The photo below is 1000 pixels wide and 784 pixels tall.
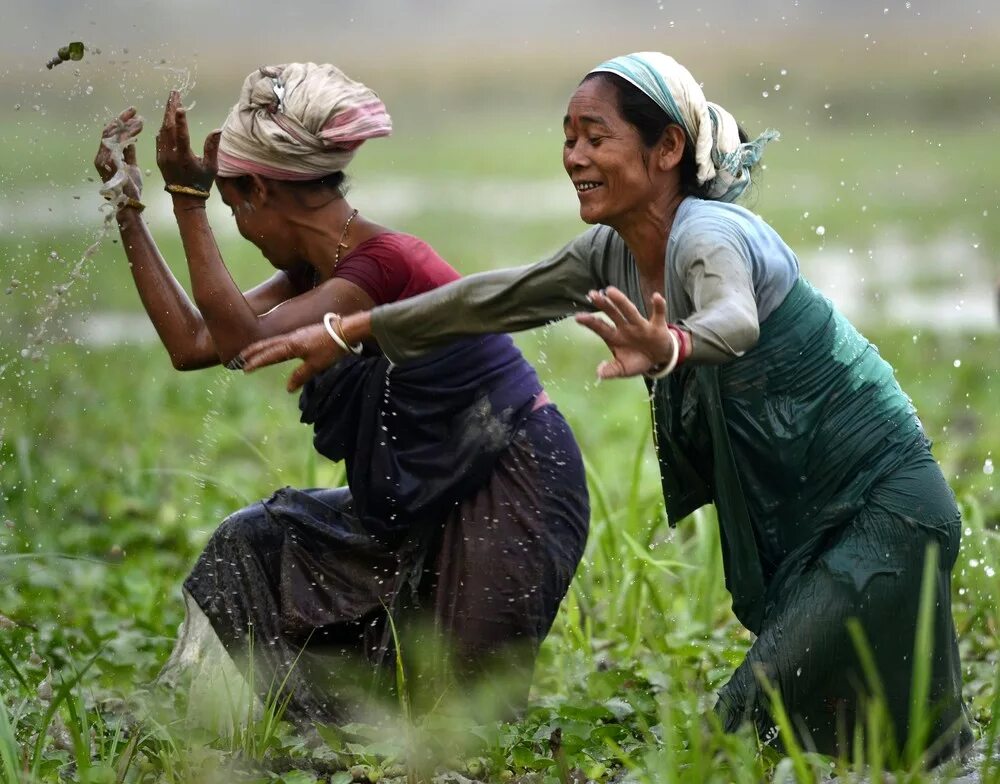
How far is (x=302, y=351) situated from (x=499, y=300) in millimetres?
454

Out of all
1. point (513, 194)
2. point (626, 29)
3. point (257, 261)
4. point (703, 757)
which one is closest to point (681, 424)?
point (703, 757)

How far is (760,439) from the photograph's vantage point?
3701mm

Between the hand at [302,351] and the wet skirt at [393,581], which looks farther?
the wet skirt at [393,581]

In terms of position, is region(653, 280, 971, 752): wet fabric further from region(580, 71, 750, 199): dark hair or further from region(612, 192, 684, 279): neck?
region(580, 71, 750, 199): dark hair

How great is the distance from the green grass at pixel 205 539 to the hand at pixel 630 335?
0.66 metres

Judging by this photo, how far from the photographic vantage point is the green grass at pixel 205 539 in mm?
3846

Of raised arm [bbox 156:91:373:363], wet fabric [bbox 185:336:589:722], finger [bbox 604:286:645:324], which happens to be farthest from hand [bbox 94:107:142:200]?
finger [bbox 604:286:645:324]

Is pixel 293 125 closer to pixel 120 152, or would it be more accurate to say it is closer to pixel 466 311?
pixel 120 152

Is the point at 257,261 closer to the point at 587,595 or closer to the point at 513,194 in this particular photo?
the point at 513,194

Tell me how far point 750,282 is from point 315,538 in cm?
144

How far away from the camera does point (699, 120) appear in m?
3.66

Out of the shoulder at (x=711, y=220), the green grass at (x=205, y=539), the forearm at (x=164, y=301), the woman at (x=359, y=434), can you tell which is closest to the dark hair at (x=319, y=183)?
the woman at (x=359, y=434)

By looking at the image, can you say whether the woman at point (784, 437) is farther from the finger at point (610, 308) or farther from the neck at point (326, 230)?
the neck at point (326, 230)

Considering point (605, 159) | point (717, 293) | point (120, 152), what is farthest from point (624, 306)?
point (120, 152)
